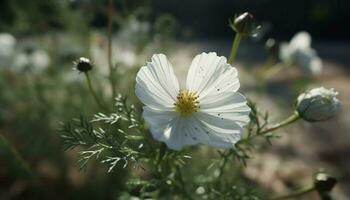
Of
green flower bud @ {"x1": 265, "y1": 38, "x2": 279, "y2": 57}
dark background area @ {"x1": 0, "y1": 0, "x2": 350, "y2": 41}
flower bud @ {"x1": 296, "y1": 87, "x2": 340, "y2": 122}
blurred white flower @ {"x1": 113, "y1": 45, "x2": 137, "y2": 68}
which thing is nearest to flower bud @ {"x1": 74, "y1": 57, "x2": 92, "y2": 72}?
flower bud @ {"x1": 296, "y1": 87, "x2": 340, "y2": 122}

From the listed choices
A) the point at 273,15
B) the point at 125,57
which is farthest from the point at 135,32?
the point at 273,15

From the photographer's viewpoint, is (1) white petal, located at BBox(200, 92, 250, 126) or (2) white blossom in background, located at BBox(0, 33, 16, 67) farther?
(2) white blossom in background, located at BBox(0, 33, 16, 67)

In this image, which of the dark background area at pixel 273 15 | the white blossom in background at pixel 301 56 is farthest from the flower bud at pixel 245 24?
the dark background area at pixel 273 15

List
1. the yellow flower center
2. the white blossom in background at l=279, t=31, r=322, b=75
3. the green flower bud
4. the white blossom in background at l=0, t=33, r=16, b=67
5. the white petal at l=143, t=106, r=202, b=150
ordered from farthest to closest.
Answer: the white blossom in background at l=0, t=33, r=16, b=67 → the white blossom in background at l=279, t=31, r=322, b=75 → the green flower bud → the yellow flower center → the white petal at l=143, t=106, r=202, b=150

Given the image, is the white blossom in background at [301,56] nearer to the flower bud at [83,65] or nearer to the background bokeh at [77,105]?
the background bokeh at [77,105]

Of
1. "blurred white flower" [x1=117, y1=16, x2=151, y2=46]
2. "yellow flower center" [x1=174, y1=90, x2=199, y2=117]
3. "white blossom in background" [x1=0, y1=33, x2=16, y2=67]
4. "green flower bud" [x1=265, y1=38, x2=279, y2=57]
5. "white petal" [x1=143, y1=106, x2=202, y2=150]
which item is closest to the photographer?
"white petal" [x1=143, y1=106, x2=202, y2=150]

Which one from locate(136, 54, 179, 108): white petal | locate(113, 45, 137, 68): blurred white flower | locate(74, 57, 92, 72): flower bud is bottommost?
locate(136, 54, 179, 108): white petal

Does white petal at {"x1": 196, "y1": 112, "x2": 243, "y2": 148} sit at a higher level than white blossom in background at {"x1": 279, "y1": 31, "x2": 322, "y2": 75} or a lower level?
lower

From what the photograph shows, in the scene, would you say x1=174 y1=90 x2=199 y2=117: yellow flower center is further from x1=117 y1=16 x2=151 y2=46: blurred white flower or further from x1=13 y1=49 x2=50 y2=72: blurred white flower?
x1=13 y1=49 x2=50 y2=72: blurred white flower
